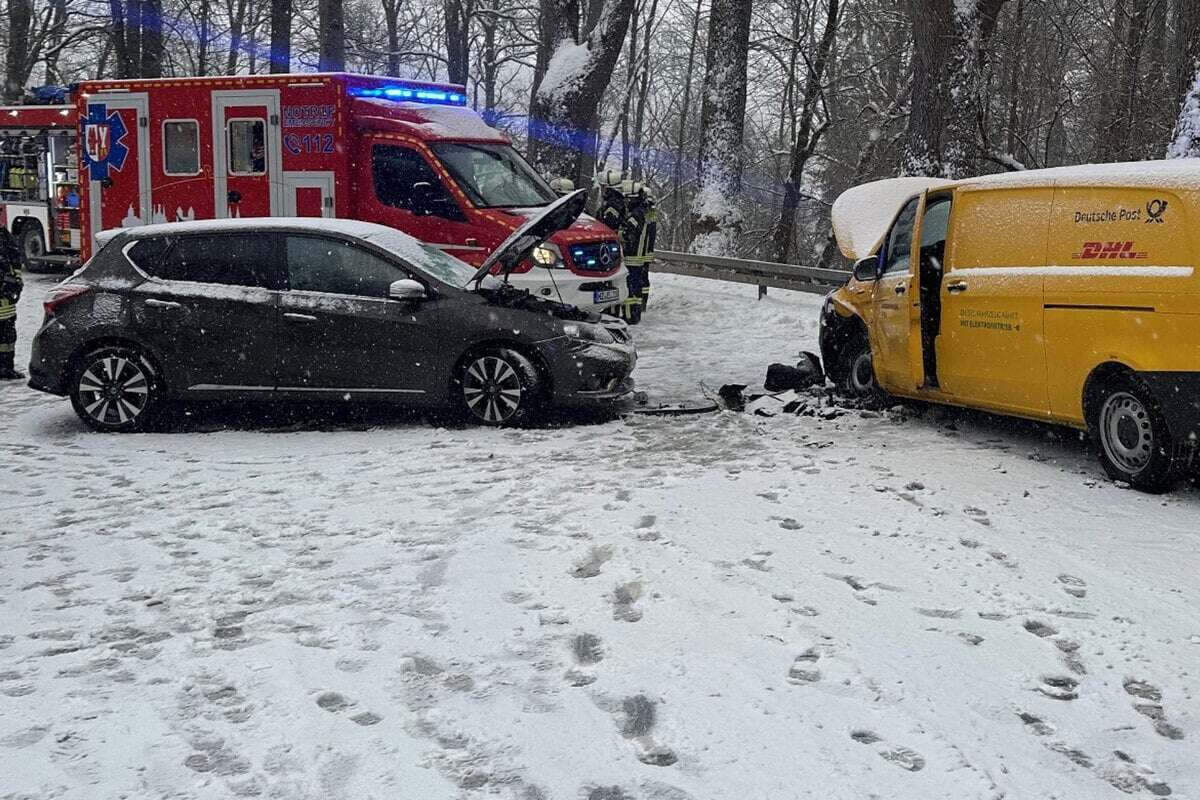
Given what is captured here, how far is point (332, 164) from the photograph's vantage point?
13727 millimetres

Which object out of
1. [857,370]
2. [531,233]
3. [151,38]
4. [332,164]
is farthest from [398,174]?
[151,38]

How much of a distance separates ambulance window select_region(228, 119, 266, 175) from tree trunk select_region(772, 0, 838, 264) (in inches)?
562

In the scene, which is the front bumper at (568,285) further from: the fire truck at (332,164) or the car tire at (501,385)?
the car tire at (501,385)

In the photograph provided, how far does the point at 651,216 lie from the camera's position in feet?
55.5

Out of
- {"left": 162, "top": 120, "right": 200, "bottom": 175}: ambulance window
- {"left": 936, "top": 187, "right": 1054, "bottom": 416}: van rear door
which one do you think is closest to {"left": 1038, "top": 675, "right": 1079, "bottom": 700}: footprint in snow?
{"left": 936, "top": 187, "right": 1054, "bottom": 416}: van rear door

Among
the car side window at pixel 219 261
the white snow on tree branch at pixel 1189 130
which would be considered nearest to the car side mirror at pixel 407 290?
the car side window at pixel 219 261

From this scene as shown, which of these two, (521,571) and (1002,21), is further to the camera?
(1002,21)

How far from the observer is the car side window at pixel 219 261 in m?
9.53

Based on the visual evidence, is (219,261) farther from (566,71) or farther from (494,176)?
(566,71)

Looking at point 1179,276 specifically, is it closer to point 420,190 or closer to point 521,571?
point 521,571

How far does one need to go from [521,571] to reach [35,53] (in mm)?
34486

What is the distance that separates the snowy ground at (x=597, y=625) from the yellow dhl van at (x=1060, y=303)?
43 cm

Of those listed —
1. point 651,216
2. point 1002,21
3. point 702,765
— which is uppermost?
point 1002,21

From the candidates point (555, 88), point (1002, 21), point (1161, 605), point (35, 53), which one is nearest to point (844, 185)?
point (1002, 21)
